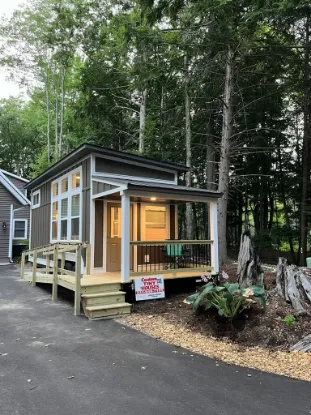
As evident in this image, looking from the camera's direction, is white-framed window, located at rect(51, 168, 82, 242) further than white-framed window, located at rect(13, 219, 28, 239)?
No

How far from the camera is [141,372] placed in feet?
11.3

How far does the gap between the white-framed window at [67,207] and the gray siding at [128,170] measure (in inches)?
33.4

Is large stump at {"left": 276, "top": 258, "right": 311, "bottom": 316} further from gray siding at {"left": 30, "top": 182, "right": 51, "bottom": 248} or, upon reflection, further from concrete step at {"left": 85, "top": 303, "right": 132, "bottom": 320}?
gray siding at {"left": 30, "top": 182, "right": 51, "bottom": 248}

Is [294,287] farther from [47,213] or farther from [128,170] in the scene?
[47,213]

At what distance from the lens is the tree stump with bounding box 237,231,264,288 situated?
6.56 meters

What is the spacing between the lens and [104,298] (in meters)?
5.94

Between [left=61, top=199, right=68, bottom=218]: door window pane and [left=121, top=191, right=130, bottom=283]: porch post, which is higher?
[left=61, top=199, right=68, bottom=218]: door window pane

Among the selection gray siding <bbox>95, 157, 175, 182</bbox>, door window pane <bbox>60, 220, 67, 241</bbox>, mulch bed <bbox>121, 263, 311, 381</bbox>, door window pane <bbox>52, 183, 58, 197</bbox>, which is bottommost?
mulch bed <bbox>121, 263, 311, 381</bbox>

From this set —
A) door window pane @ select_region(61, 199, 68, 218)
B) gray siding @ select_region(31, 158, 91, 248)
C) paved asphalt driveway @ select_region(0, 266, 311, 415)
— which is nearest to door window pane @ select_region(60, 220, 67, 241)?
door window pane @ select_region(61, 199, 68, 218)

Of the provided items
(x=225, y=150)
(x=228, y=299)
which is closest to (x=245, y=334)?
(x=228, y=299)

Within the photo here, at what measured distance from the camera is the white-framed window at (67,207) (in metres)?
8.89

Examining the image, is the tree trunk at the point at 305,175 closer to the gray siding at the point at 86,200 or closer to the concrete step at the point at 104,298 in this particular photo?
the gray siding at the point at 86,200

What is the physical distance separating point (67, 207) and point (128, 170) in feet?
7.55

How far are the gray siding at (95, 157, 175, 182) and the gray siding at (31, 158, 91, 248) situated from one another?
321mm
